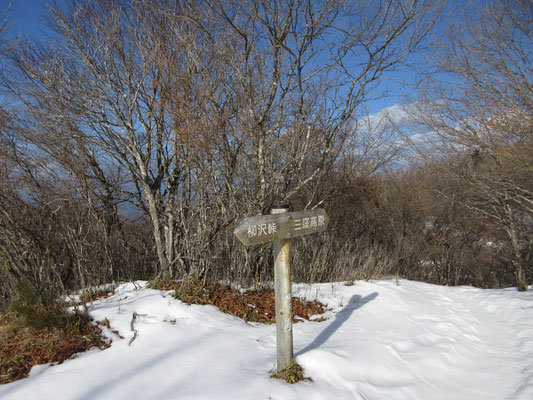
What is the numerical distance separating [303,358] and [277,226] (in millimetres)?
1169

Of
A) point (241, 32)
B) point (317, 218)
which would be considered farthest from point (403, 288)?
point (241, 32)

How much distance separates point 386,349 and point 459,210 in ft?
48.3

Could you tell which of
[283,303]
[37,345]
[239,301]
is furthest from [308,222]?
[37,345]

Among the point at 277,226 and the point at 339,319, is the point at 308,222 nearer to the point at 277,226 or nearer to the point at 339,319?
the point at 277,226

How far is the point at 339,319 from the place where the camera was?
3.84 meters

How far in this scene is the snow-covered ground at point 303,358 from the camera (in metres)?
2.18

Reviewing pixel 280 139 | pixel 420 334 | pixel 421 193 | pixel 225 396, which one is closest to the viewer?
pixel 225 396

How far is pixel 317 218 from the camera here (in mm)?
2707

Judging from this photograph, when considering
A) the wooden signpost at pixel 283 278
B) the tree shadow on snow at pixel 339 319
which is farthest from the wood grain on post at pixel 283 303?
the tree shadow on snow at pixel 339 319

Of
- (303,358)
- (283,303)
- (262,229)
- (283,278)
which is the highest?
(262,229)

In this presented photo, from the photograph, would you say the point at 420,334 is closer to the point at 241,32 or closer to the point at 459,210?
the point at 241,32

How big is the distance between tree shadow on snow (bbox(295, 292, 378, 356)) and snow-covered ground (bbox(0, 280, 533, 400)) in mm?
12

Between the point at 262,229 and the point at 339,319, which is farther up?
the point at 262,229

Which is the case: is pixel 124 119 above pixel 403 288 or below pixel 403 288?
above
